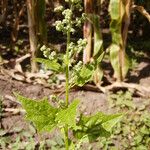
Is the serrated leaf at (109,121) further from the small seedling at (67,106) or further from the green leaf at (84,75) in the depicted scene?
the green leaf at (84,75)

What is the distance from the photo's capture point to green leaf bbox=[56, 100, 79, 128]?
63.3 inches

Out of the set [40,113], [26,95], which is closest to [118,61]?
[26,95]

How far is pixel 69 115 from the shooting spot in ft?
5.31

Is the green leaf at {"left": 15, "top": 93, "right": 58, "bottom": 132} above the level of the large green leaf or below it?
above

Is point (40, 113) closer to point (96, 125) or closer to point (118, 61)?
point (96, 125)

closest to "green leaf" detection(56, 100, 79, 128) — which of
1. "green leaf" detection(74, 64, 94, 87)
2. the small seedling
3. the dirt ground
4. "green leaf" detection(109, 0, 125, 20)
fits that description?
the small seedling

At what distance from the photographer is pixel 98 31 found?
11.6ft

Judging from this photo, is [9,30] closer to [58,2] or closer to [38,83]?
[58,2]

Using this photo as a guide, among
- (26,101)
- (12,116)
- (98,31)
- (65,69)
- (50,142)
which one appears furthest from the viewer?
(98,31)

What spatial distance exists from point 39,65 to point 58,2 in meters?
0.87

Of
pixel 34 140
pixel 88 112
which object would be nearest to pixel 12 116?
pixel 34 140

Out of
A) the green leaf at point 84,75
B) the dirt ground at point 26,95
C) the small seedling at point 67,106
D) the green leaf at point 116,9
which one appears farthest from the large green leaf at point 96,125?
the green leaf at point 116,9

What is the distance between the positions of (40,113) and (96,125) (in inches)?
12.1

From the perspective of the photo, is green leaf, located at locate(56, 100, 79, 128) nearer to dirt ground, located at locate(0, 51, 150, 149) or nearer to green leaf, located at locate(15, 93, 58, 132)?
green leaf, located at locate(15, 93, 58, 132)
